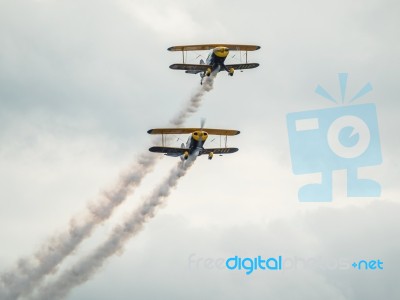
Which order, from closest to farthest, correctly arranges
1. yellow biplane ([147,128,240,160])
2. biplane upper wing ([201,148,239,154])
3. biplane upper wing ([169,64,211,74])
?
yellow biplane ([147,128,240,160]) → biplane upper wing ([201,148,239,154]) → biplane upper wing ([169,64,211,74])

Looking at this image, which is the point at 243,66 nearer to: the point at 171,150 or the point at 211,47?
the point at 211,47

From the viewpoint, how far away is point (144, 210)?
249ft

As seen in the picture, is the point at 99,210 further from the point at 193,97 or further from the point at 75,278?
the point at 193,97

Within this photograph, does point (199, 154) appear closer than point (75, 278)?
Yes

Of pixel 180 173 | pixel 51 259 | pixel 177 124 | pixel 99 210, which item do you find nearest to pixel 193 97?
pixel 177 124

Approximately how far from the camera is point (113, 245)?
76.4 metres

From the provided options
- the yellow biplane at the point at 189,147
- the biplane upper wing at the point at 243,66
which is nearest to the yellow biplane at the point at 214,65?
the biplane upper wing at the point at 243,66

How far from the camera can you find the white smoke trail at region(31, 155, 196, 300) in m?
75.2

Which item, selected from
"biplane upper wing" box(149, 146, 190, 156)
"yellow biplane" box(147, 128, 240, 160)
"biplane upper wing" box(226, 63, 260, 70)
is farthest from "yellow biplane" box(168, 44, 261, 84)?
"biplane upper wing" box(149, 146, 190, 156)

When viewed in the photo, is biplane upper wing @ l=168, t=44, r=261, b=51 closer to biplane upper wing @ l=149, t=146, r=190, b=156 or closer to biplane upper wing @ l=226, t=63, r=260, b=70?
biplane upper wing @ l=226, t=63, r=260, b=70

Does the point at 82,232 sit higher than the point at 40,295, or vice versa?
the point at 82,232

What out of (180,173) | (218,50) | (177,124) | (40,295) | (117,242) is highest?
(218,50)

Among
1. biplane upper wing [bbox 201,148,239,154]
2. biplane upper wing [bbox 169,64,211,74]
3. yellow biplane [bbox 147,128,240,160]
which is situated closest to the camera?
yellow biplane [bbox 147,128,240,160]

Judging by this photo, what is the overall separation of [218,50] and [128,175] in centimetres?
1560
